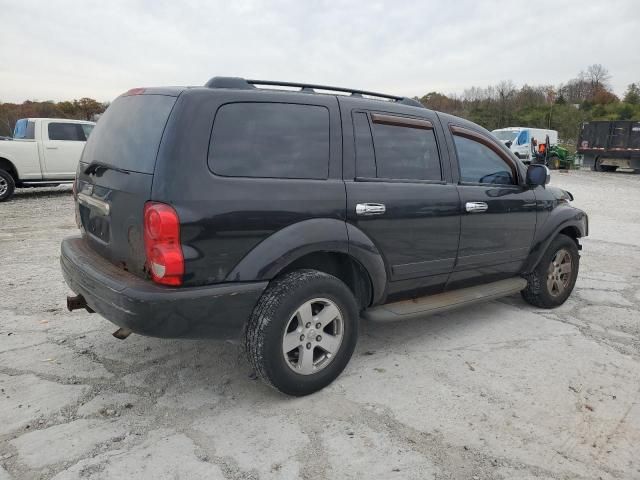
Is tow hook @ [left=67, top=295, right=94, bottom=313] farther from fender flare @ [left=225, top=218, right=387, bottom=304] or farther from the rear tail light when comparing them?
fender flare @ [left=225, top=218, right=387, bottom=304]

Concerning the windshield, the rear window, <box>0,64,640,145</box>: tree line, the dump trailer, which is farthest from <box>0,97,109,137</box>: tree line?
the dump trailer

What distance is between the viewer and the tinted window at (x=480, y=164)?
12.6ft

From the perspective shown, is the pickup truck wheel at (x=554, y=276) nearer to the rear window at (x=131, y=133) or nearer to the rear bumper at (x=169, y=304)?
the rear bumper at (x=169, y=304)

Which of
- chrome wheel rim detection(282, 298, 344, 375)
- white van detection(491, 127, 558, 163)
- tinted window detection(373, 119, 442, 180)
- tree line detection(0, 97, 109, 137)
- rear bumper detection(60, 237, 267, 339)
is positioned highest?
tree line detection(0, 97, 109, 137)

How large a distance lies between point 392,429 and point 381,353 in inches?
38.0

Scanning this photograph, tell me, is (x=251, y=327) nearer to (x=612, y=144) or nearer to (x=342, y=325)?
(x=342, y=325)

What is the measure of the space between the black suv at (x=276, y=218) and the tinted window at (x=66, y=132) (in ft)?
30.7

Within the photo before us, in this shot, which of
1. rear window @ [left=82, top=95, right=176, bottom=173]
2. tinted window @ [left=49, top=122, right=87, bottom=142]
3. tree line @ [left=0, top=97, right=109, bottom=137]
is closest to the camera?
rear window @ [left=82, top=95, right=176, bottom=173]

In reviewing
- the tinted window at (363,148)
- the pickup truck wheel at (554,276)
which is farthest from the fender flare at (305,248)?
the pickup truck wheel at (554,276)

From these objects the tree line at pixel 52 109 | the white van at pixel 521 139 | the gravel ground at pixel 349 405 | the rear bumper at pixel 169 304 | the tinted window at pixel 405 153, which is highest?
the tree line at pixel 52 109

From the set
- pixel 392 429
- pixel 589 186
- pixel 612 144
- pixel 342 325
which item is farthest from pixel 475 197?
pixel 612 144

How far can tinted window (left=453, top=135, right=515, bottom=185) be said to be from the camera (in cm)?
386

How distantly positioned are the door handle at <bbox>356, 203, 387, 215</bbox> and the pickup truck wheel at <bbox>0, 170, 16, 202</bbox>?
1041 cm

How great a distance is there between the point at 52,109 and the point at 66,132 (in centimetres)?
2773
